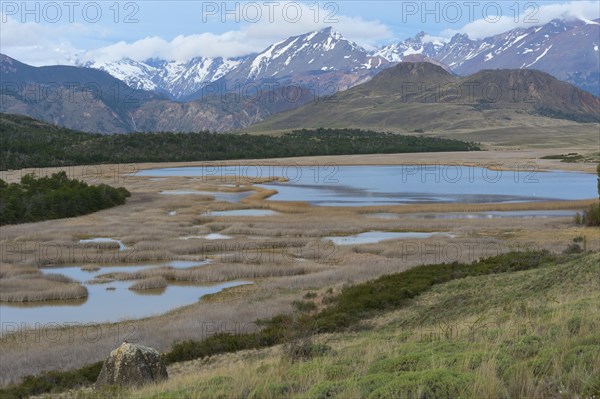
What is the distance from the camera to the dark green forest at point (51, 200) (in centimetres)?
5872

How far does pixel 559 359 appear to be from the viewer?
9633 mm

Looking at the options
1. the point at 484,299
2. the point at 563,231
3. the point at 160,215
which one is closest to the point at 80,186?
the point at 160,215

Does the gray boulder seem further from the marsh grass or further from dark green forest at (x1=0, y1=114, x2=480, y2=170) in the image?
dark green forest at (x1=0, y1=114, x2=480, y2=170)

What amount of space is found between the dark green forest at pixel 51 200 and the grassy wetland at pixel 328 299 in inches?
89.0

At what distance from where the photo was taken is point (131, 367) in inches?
574

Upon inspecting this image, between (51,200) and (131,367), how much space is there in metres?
52.6

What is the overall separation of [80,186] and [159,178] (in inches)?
1580

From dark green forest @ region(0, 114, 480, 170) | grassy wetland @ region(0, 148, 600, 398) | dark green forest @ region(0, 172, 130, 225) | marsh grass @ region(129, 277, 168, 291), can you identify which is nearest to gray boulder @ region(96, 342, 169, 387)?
grassy wetland @ region(0, 148, 600, 398)

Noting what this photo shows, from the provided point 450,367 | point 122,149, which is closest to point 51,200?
point 450,367

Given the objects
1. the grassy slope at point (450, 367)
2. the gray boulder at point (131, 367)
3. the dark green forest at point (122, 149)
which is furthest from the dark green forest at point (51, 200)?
the dark green forest at point (122, 149)

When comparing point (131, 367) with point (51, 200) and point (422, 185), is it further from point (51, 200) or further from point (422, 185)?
point (422, 185)

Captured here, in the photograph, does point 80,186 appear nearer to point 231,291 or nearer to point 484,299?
point 231,291

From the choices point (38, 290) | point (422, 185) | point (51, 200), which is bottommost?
point (38, 290)

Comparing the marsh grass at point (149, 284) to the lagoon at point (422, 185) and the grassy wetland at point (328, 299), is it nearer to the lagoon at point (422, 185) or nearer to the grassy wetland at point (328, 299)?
the grassy wetland at point (328, 299)
